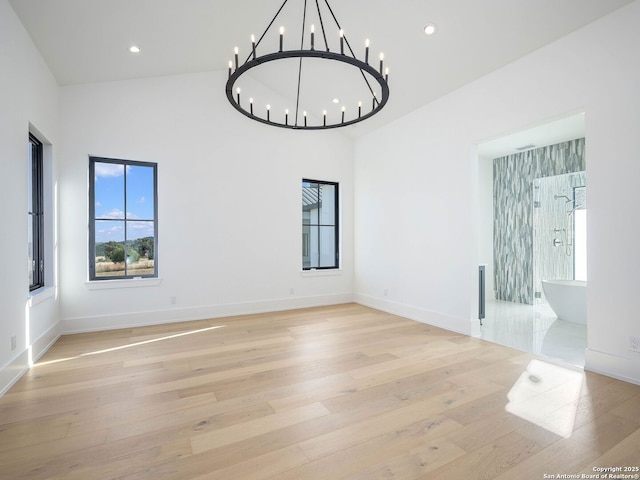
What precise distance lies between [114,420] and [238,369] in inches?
40.8

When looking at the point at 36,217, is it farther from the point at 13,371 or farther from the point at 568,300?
the point at 568,300

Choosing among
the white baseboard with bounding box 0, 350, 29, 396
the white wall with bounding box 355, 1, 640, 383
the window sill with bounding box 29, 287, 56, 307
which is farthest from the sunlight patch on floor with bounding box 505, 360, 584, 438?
the window sill with bounding box 29, 287, 56, 307

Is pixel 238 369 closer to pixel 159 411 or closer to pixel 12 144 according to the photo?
pixel 159 411

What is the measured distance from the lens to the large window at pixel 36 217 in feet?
11.7

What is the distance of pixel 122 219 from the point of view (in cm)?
448

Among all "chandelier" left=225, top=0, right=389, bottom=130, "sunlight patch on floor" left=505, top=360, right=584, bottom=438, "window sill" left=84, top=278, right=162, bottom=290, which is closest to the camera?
"sunlight patch on floor" left=505, top=360, right=584, bottom=438

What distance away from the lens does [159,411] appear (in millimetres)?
2270

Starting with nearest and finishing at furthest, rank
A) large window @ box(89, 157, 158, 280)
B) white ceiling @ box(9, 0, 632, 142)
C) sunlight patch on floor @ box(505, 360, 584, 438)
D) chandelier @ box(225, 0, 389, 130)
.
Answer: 1. sunlight patch on floor @ box(505, 360, 584, 438)
2. white ceiling @ box(9, 0, 632, 142)
3. chandelier @ box(225, 0, 389, 130)
4. large window @ box(89, 157, 158, 280)

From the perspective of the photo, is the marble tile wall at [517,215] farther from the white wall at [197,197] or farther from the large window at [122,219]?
the large window at [122,219]

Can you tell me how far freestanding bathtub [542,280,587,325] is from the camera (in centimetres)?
460

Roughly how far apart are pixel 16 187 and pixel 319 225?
407cm

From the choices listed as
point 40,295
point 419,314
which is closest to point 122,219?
point 40,295

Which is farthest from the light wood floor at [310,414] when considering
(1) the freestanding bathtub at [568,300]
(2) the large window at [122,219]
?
(1) the freestanding bathtub at [568,300]

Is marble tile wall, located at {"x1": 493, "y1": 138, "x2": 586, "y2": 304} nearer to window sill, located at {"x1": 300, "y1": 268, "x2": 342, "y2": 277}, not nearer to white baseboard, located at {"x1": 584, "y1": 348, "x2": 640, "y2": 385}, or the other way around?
window sill, located at {"x1": 300, "y1": 268, "x2": 342, "y2": 277}
